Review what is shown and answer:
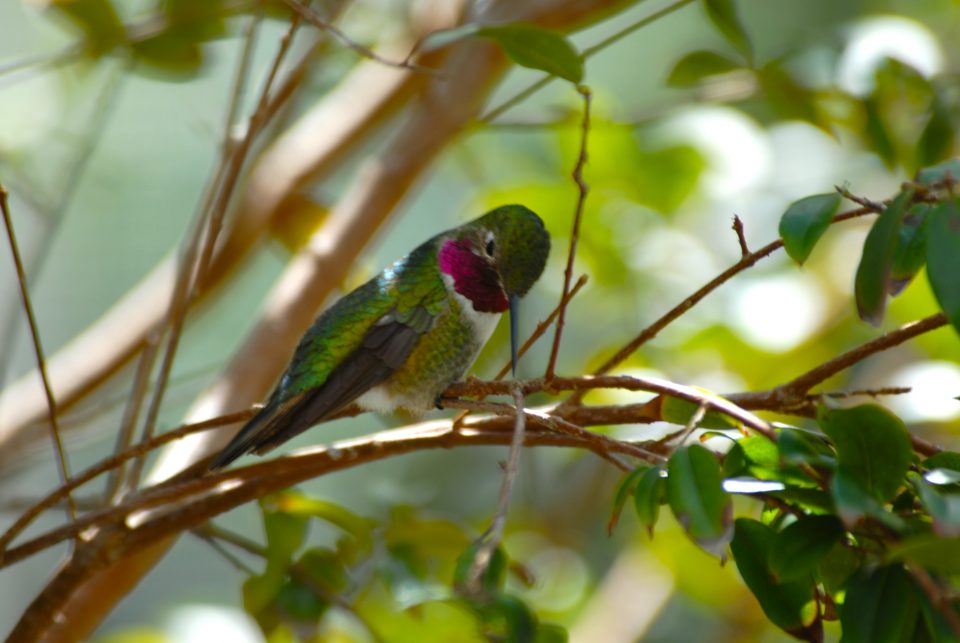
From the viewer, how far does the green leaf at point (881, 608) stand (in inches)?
36.4

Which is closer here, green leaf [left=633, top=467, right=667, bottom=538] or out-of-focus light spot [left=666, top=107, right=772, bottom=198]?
green leaf [left=633, top=467, right=667, bottom=538]

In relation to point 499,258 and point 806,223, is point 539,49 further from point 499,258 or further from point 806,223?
point 499,258

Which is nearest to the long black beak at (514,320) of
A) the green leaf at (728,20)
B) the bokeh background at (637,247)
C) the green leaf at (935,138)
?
the bokeh background at (637,247)

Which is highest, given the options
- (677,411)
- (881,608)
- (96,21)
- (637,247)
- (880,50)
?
(96,21)

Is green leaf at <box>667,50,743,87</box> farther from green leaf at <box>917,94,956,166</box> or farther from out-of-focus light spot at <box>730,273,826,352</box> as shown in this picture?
out-of-focus light spot at <box>730,273,826,352</box>

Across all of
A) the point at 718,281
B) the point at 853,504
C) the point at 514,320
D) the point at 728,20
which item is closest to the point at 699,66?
the point at 728,20

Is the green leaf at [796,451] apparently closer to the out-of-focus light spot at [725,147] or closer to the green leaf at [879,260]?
the green leaf at [879,260]

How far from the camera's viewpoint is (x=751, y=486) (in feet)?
3.26

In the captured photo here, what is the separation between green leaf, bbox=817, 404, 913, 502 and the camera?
3.07ft

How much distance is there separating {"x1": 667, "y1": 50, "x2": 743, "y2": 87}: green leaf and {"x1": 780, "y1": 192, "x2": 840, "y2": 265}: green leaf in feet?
3.41

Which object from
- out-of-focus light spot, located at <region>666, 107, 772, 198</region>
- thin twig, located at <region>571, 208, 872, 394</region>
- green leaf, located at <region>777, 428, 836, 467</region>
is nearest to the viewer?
green leaf, located at <region>777, 428, 836, 467</region>

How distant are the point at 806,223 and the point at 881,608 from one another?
0.36m

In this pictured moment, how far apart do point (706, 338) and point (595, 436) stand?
1490 millimetres

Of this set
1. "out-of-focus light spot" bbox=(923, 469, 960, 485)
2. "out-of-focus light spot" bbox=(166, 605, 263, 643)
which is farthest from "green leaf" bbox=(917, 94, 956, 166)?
"out-of-focus light spot" bbox=(166, 605, 263, 643)
